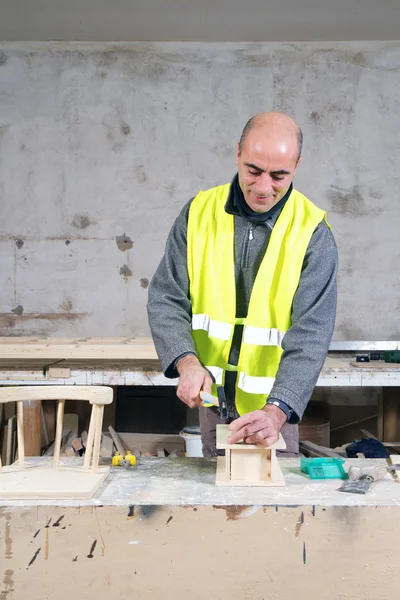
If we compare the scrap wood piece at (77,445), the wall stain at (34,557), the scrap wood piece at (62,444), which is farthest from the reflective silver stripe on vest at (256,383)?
the scrap wood piece at (62,444)

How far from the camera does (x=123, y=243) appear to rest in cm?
507

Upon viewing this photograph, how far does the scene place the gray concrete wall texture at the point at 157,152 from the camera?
5023 mm

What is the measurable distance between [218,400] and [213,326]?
1.06ft

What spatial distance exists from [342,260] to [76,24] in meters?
2.79

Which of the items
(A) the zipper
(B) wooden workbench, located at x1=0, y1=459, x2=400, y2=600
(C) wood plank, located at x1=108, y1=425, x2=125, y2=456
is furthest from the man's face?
(C) wood plank, located at x1=108, y1=425, x2=125, y2=456

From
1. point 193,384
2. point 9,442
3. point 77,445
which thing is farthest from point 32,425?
point 193,384

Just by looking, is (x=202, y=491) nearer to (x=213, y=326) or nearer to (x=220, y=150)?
(x=213, y=326)

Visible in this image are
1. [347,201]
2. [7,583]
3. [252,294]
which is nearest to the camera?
[7,583]

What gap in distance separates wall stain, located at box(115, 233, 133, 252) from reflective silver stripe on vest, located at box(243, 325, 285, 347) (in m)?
3.03

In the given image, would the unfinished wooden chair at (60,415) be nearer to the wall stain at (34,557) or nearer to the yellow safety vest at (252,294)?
the wall stain at (34,557)

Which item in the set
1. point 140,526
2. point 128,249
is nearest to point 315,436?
point 128,249

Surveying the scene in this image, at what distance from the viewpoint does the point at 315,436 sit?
4328 millimetres

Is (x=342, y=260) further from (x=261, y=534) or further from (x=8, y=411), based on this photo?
(x=261, y=534)

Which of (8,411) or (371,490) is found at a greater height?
(371,490)
